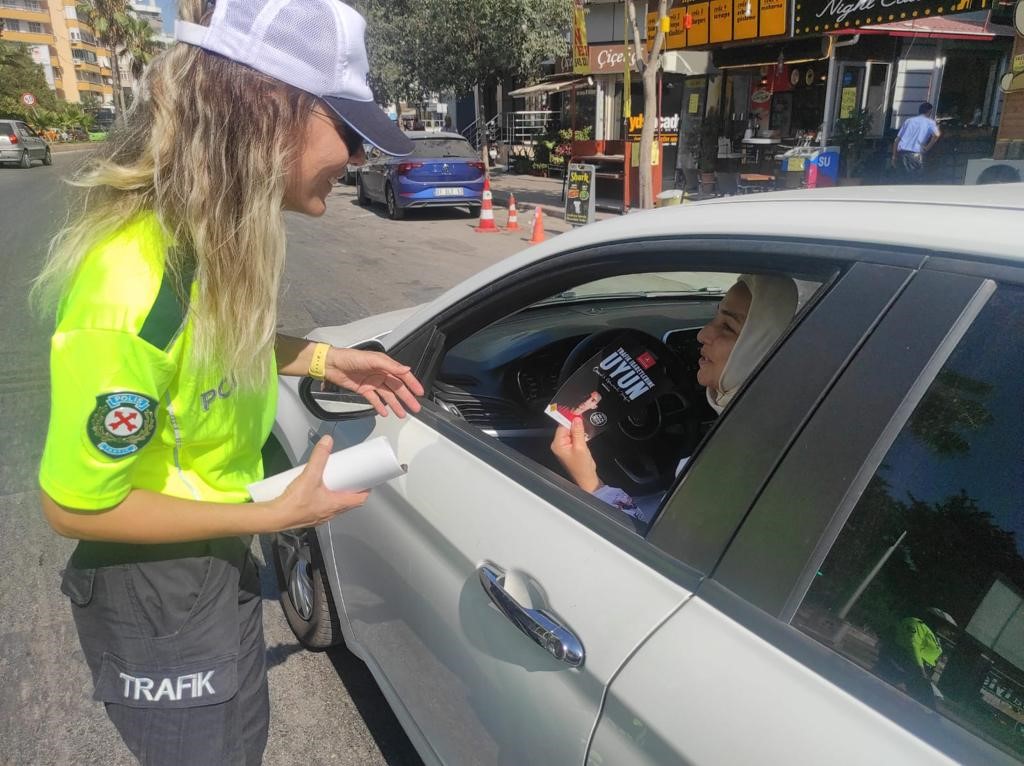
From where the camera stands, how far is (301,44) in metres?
1.27

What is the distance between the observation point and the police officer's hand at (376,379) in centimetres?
195

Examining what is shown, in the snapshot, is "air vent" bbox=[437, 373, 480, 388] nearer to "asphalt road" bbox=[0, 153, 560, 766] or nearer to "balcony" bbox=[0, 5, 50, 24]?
"asphalt road" bbox=[0, 153, 560, 766]

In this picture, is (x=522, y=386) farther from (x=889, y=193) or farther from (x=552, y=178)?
(x=552, y=178)

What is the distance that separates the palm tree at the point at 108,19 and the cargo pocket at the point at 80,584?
6079 cm

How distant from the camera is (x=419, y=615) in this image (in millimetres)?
1754

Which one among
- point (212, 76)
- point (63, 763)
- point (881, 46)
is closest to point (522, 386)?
point (212, 76)

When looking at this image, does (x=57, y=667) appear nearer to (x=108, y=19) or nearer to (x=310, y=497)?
(x=310, y=497)

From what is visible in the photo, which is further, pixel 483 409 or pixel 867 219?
pixel 483 409

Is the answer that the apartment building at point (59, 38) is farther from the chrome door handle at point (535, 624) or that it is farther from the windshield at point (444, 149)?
the chrome door handle at point (535, 624)

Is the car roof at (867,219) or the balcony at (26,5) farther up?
the balcony at (26,5)

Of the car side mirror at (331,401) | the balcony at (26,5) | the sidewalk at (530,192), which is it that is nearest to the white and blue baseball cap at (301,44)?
the car side mirror at (331,401)

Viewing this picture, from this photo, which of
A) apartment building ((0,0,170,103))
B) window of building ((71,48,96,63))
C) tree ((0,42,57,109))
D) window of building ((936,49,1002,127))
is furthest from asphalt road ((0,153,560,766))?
window of building ((71,48,96,63))

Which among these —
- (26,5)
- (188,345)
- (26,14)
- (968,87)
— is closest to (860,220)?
(188,345)

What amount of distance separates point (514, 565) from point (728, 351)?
0.88 m
